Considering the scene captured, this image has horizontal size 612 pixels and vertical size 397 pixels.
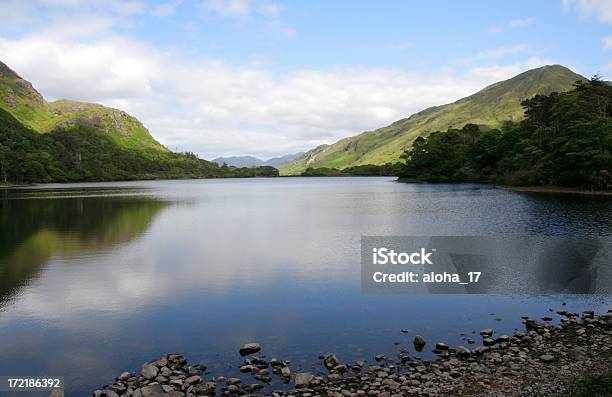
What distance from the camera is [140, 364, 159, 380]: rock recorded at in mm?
15247

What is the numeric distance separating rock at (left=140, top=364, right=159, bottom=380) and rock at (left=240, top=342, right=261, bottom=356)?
3.38 m

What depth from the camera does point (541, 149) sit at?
4213 inches

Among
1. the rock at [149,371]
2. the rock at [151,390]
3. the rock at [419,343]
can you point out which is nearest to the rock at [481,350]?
the rock at [419,343]

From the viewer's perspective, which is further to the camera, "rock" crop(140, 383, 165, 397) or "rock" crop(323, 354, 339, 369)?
"rock" crop(323, 354, 339, 369)

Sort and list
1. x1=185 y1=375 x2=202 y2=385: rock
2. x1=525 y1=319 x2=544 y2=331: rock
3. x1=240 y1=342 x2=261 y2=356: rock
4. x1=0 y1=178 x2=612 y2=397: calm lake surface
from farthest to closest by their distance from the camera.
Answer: x1=525 y1=319 x2=544 y2=331: rock < x1=0 y1=178 x2=612 y2=397: calm lake surface < x1=240 y1=342 x2=261 y2=356: rock < x1=185 y1=375 x2=202 y2=385: rock

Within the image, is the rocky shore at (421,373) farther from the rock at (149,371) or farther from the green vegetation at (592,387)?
the green vegetation at (592,387)

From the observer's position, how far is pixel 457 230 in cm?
4819

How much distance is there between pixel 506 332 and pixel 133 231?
46578 millimetres

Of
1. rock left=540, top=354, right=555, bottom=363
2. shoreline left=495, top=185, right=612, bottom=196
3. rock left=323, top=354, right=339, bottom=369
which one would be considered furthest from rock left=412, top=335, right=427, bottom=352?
shoreline left=495, top=185, right=612, bottom=196

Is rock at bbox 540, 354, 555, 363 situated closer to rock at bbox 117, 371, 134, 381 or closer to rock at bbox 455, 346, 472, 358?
rock at bbox 455, 346, 472, 358

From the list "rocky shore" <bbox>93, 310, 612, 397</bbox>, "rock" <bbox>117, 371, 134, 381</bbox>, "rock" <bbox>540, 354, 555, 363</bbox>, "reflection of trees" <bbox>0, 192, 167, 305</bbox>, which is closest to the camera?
"rocky shore" <bbox>93, 310, 612, 397</bbox>

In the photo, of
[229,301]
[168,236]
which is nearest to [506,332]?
[229,301]

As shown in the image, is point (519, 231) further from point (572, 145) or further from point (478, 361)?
point (572, 145)
